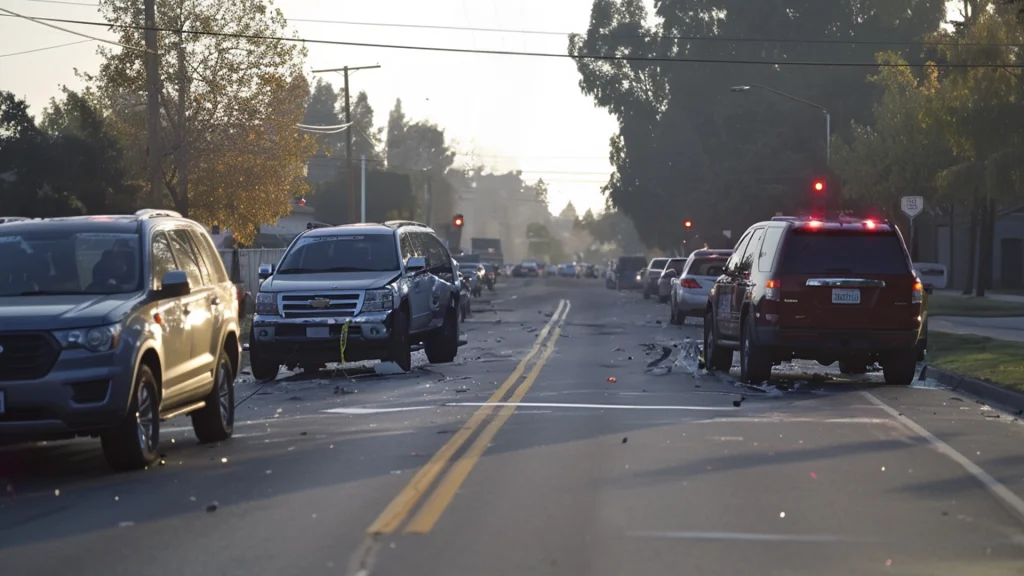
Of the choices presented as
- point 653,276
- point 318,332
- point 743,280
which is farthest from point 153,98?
point 653,276

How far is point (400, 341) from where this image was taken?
19312 mm

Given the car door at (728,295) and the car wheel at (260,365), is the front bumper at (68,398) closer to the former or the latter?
the car wheel at (260,365)

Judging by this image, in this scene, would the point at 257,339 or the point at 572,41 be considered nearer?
the point at 257,339

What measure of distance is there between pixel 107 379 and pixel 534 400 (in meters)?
6.53

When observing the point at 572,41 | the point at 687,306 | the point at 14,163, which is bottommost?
the point at 687,306

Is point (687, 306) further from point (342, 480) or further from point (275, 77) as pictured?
point (342, 480)

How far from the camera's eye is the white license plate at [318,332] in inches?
744

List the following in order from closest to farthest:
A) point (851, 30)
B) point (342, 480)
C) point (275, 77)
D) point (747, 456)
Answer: point (342, 480), point (747, 456), point (275, 77), point (851, 30)

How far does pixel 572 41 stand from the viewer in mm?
87125

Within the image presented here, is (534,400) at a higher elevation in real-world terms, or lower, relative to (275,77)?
lower

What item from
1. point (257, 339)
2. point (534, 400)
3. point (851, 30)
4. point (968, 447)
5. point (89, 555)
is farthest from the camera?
point (851, 30)

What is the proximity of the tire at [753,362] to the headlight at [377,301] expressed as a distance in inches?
178

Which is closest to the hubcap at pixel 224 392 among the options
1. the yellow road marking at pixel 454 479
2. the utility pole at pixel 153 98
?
the yellow road marking at pixel 454 479

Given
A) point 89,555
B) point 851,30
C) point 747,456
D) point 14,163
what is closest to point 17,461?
point 89,555
